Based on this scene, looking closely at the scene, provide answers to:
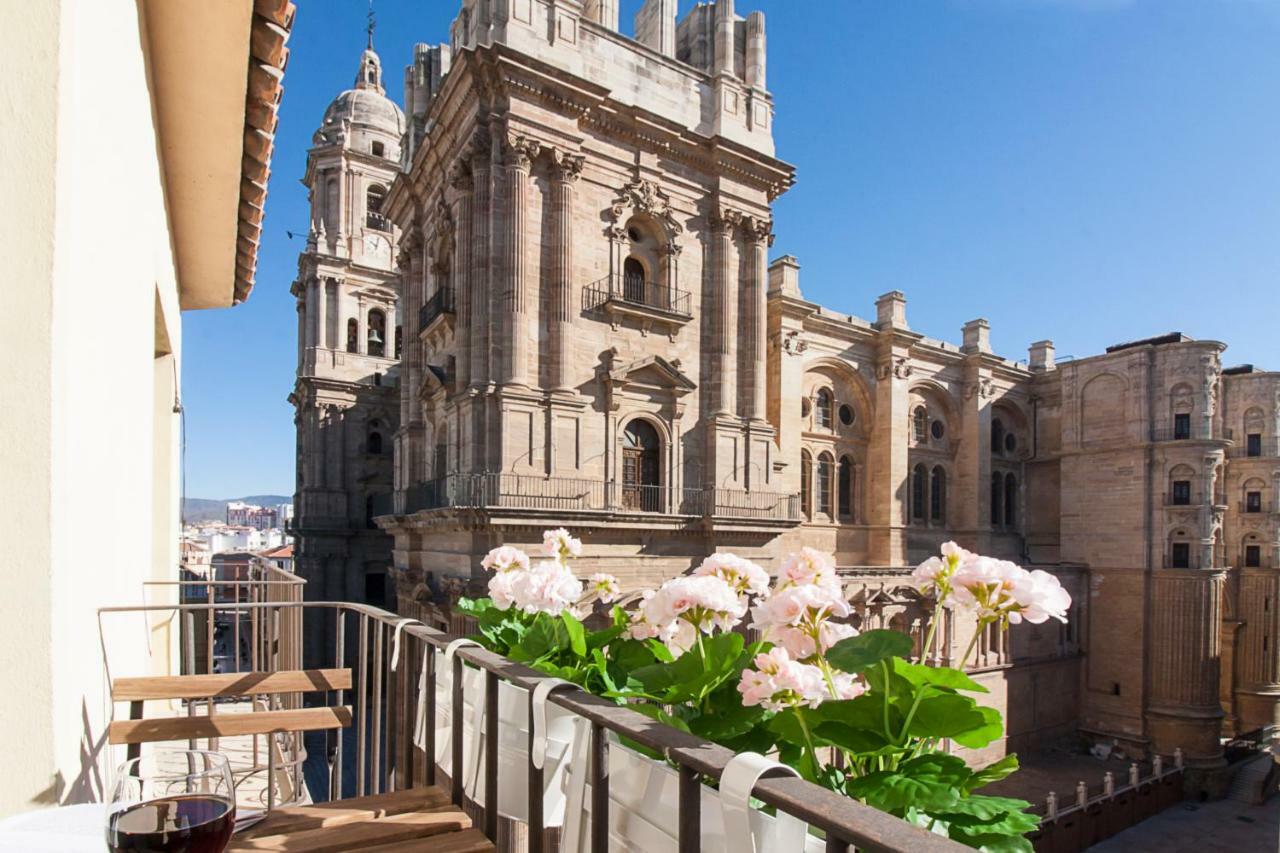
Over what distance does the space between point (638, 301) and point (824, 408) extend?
1292cm

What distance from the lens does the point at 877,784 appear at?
1.82 meters

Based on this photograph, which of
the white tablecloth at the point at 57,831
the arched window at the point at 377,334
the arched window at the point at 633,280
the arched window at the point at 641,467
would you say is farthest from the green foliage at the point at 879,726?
the arched window at the point at 377,334

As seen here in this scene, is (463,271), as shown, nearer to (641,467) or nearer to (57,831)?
(641,467)

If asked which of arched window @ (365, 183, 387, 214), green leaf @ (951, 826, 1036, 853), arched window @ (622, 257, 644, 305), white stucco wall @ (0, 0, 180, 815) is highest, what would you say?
arched window @ (365, 183, 387, 214)

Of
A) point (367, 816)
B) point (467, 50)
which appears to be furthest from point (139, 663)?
point (467, 50)

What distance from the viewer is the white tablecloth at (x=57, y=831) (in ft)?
5.22

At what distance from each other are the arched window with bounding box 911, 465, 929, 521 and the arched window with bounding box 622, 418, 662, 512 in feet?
54.9

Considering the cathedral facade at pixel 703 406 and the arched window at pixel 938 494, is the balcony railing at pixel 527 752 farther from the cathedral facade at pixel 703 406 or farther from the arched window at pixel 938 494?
the arched window at pixel 938 494

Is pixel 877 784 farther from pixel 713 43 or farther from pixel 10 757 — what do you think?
pixel 713 43

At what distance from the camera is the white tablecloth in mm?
1590

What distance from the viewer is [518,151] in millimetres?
16594

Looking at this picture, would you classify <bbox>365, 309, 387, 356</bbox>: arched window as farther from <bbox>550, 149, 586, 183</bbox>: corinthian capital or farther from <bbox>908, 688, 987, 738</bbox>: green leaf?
<bbox>908, 688, 987, 738</bbox>: green leaf

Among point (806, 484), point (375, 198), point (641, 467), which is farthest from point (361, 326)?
point (806, 484)

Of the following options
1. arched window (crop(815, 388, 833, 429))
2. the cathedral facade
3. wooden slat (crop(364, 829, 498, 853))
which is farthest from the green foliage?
arched window (crop(815, 388, 833, 429))
